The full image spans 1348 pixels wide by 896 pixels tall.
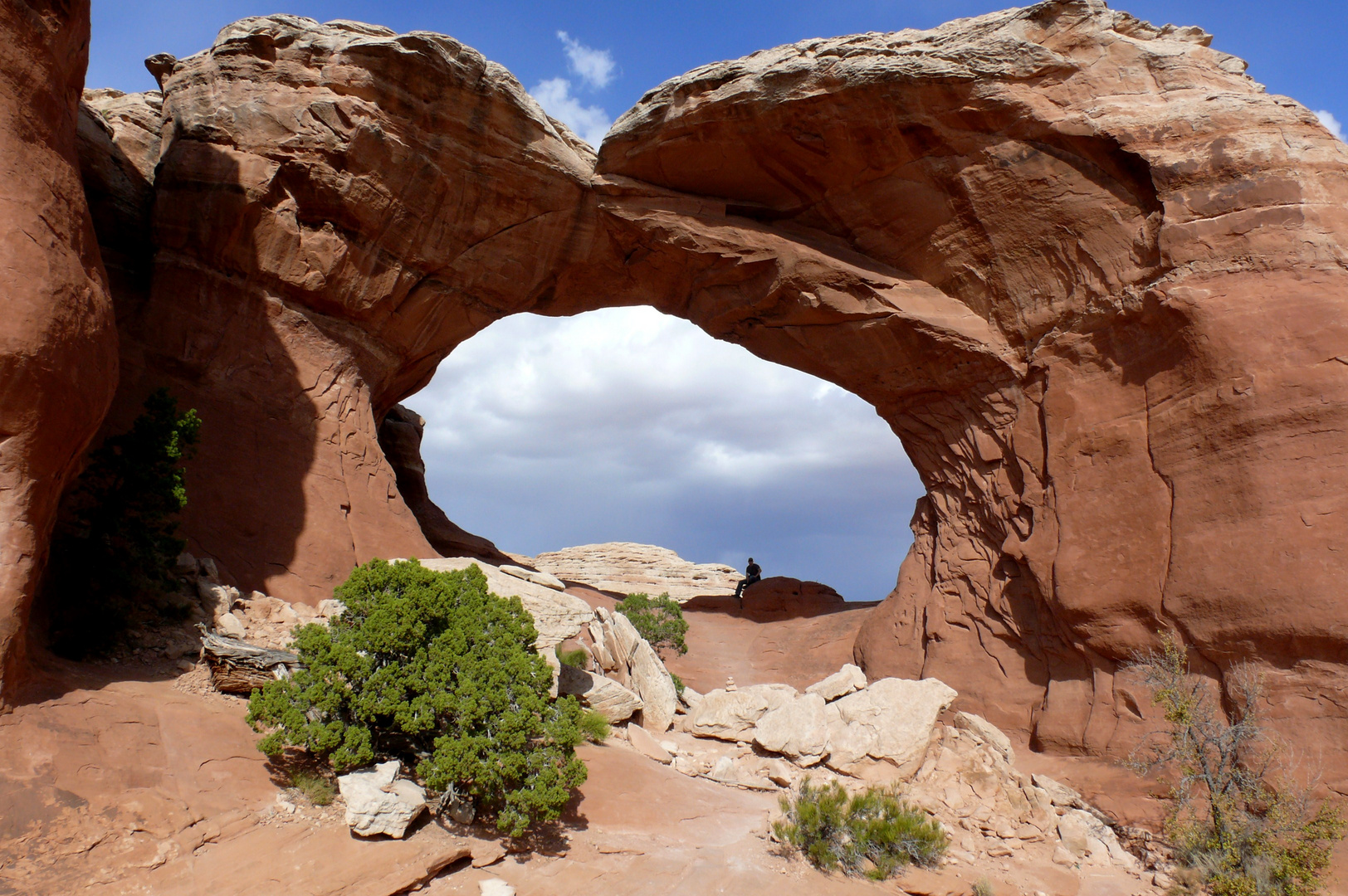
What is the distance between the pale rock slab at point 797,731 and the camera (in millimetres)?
11523

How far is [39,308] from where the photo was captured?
783 cm

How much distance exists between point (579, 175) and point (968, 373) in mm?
8930

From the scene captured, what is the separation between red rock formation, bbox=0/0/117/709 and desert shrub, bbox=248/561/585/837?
8.55 ft

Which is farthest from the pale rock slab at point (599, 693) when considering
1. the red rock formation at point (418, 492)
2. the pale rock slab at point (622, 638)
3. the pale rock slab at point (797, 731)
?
the red rock formation at point (418, 492)

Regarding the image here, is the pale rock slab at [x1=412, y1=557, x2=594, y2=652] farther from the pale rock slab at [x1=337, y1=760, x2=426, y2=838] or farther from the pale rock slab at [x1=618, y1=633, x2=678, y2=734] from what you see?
the pale rock slab at [x1=337, y1=760, x2=426, y2=838]

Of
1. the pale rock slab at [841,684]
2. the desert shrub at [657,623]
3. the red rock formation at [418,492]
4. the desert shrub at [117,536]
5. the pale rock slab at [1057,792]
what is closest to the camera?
the desert shrub at [117,536]

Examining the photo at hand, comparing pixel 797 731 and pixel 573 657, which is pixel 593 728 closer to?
pixel 573 657

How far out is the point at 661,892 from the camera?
24.7 feet

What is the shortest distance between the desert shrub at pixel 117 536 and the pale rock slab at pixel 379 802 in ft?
13.3

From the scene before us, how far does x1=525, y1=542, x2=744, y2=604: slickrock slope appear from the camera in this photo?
31.9 meters

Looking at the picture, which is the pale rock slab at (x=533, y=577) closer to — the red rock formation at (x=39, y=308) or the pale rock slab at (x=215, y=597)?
the pale rock slab at (x=215, y=597)

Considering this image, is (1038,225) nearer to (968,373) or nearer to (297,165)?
(968,373)

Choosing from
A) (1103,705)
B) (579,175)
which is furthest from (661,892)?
(579,175)

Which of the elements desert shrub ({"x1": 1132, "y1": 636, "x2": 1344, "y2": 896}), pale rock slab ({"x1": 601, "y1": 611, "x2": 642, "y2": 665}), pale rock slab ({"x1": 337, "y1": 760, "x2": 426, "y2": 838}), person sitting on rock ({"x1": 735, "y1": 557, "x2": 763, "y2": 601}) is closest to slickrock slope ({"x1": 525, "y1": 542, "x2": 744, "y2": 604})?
person sitting on rock ({"x1": 735, "y1": 557, "x2": 763, "y2": 601})
